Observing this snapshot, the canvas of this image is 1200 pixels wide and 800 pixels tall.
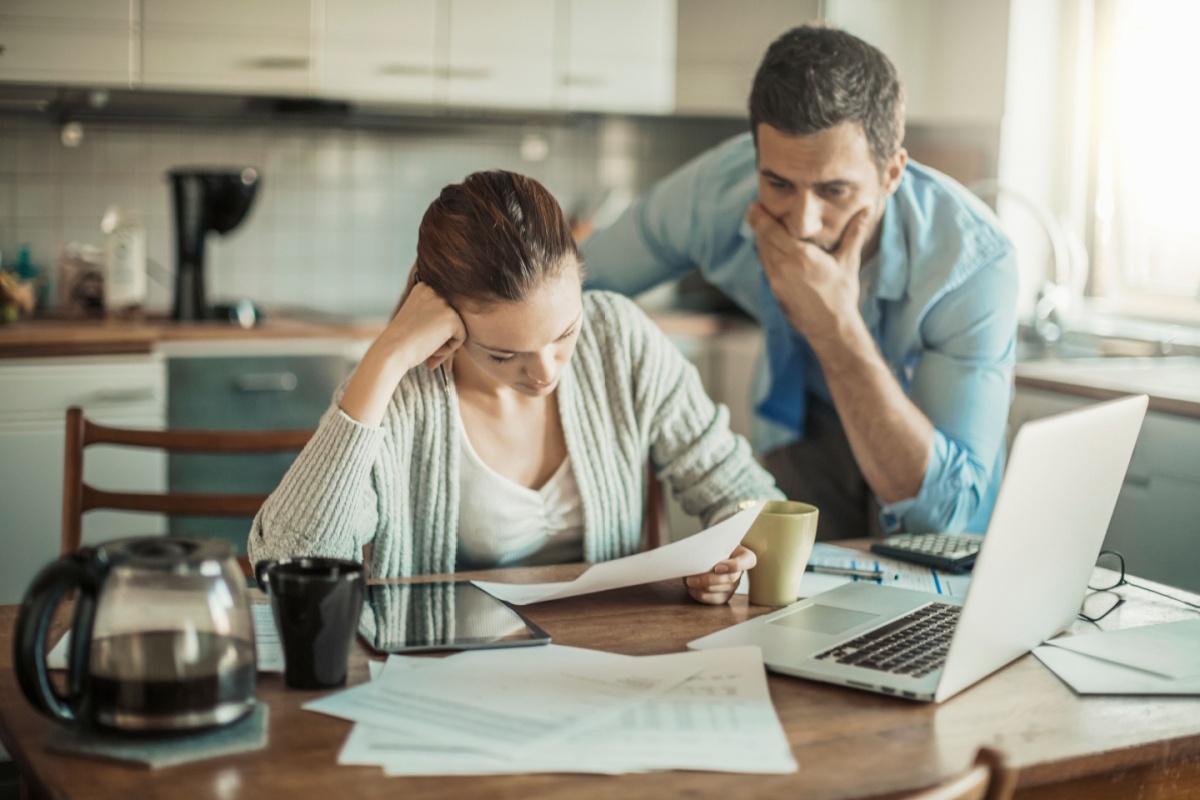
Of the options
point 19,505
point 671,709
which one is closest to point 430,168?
point 19,505

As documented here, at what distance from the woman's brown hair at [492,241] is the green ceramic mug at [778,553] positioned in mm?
362

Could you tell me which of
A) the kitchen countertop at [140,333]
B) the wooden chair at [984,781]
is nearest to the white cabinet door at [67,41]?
the kitchen countertop at [140,333]

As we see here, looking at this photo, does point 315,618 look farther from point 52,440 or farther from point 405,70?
point 405,70

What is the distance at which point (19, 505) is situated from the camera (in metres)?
2.88

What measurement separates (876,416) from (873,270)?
0.31 metres

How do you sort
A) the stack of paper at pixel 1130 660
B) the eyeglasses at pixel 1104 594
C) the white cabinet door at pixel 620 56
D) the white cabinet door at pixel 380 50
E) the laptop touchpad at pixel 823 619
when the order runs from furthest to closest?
the white cabinet door at pixel 620 56, the white cabinet door at pixel 380 50, the eyeglasses at pixel 1104 594, the laptop touchpad at pixel 823 619, the stack of paper at pixel 1130 660

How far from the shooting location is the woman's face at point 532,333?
4.52ft

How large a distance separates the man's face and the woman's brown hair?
442 mm

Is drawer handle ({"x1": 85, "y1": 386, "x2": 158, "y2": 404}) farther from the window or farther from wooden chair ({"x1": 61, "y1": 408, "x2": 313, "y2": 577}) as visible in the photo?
the window

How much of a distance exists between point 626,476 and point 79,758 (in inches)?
33.4

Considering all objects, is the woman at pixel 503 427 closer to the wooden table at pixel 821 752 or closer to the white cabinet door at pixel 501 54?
the wooden table at pixel 821 752

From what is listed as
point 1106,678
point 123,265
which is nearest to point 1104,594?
point 1106,678

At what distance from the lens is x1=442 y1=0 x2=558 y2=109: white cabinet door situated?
133 inches

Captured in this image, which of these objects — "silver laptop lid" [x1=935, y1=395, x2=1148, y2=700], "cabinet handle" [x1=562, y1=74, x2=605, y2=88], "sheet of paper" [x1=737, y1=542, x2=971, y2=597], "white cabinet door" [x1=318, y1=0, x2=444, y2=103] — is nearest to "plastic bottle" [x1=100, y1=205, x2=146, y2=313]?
"white cabinet door" [x1=318, y1=0, x2=444, y2=103]
